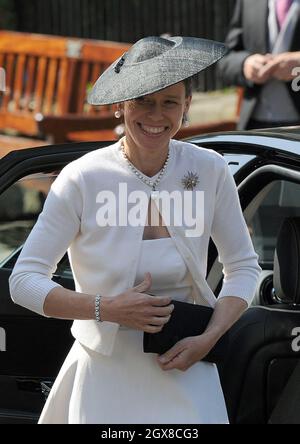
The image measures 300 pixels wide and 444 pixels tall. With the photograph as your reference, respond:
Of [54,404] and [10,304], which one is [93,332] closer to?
[54,404]

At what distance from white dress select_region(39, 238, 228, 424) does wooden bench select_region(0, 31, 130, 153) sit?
5393 mm

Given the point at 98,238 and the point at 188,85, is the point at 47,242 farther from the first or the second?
the point at 188,85

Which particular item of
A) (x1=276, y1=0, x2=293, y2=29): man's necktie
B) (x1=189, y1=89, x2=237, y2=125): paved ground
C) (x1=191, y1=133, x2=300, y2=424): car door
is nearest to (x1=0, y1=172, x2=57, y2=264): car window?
(x1=191, y1=133, x2=300, y2=424): car door

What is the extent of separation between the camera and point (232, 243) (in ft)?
9.25

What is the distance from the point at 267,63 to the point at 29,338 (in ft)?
8.17

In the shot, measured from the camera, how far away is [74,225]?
2674 millimetres

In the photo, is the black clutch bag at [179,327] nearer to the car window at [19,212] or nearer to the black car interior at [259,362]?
the black car interior at [259,362]

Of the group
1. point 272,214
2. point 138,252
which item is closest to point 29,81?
point 272,214

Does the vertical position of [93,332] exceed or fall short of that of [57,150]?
it falls short

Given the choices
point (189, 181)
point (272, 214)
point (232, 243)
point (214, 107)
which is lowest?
point (214, 107)

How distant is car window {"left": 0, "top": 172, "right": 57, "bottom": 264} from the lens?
3.97 metres

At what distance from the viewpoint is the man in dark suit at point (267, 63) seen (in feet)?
18.7

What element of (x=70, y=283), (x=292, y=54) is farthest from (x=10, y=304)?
(x=292, y=54)

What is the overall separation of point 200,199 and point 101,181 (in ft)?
0.80
